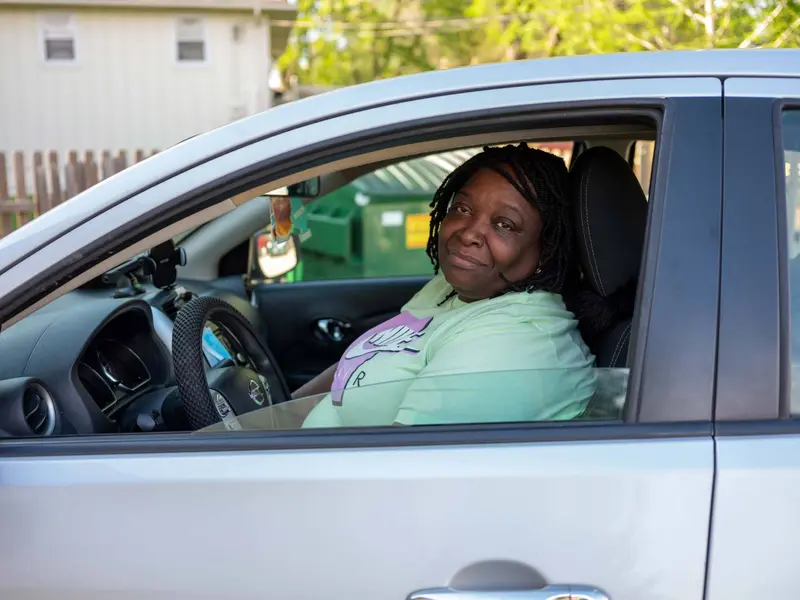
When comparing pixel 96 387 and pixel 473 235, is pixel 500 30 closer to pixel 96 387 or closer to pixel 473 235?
pixel 473 235

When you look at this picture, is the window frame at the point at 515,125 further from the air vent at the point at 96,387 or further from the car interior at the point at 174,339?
the air vent at the point at 96,387

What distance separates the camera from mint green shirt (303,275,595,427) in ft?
5.29

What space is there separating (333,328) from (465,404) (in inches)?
84.4

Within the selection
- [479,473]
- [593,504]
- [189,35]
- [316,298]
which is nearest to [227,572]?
[479,473]

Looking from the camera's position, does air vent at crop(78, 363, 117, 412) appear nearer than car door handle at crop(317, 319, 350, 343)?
Yes

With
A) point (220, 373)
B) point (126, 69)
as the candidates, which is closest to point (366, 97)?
point (220, 373)

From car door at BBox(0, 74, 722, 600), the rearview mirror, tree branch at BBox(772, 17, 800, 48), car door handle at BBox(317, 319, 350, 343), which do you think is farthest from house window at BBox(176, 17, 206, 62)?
car door at BBox(0, 74, 722, 600)

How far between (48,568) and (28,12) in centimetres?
1511

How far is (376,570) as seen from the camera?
4.39ft

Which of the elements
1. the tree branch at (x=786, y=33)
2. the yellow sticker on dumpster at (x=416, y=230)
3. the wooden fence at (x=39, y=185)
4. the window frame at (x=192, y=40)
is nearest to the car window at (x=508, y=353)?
the yellow sticker on dumpster at (x=416, y=230)

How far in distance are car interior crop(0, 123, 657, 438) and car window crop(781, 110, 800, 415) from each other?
0.70 ft

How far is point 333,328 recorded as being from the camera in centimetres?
371

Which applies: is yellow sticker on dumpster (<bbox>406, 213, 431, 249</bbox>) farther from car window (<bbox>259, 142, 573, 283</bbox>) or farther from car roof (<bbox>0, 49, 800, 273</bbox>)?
car roof (<bbox>0, 49, 800, 273</bbox>)

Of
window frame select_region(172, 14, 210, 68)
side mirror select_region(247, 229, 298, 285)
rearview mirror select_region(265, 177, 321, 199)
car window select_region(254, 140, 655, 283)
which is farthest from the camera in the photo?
window frame select_region(172, 14, 210, 68)
